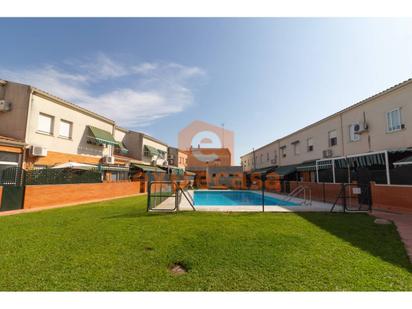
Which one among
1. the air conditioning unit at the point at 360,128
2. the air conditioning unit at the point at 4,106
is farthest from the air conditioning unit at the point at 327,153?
the air conditioning unit at the point at 4,106

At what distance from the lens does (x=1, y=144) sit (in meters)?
14.0

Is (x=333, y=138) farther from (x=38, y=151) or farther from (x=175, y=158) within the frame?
(x=175, y=158)

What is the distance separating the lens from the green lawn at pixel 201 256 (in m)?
4.35

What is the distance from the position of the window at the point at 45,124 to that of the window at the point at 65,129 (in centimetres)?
96

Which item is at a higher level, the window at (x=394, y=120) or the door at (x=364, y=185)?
the window at (x=394, y=120)

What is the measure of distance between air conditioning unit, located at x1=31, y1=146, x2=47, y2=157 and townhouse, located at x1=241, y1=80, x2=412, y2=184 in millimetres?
24263

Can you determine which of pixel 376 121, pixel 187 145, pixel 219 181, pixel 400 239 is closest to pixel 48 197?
pixel 400 239

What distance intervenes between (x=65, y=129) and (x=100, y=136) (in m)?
3.70

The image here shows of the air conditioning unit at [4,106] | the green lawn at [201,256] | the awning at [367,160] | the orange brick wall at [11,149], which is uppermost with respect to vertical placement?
the air conditioning unit at [4,106]

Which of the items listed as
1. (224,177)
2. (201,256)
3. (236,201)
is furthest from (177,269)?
(224,177)

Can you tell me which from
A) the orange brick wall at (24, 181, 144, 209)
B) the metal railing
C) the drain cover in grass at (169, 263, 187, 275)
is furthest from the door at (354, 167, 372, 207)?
the orange brick wall at (24, 181, 144, 209)

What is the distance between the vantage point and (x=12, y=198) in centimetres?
1295

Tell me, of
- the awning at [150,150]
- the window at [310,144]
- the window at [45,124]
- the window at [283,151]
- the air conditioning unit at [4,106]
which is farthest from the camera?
the awning at [150,150]

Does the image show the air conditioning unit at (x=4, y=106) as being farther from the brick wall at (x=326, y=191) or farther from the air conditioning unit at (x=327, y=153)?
the air conditioning unit at (x=327, y=153)
